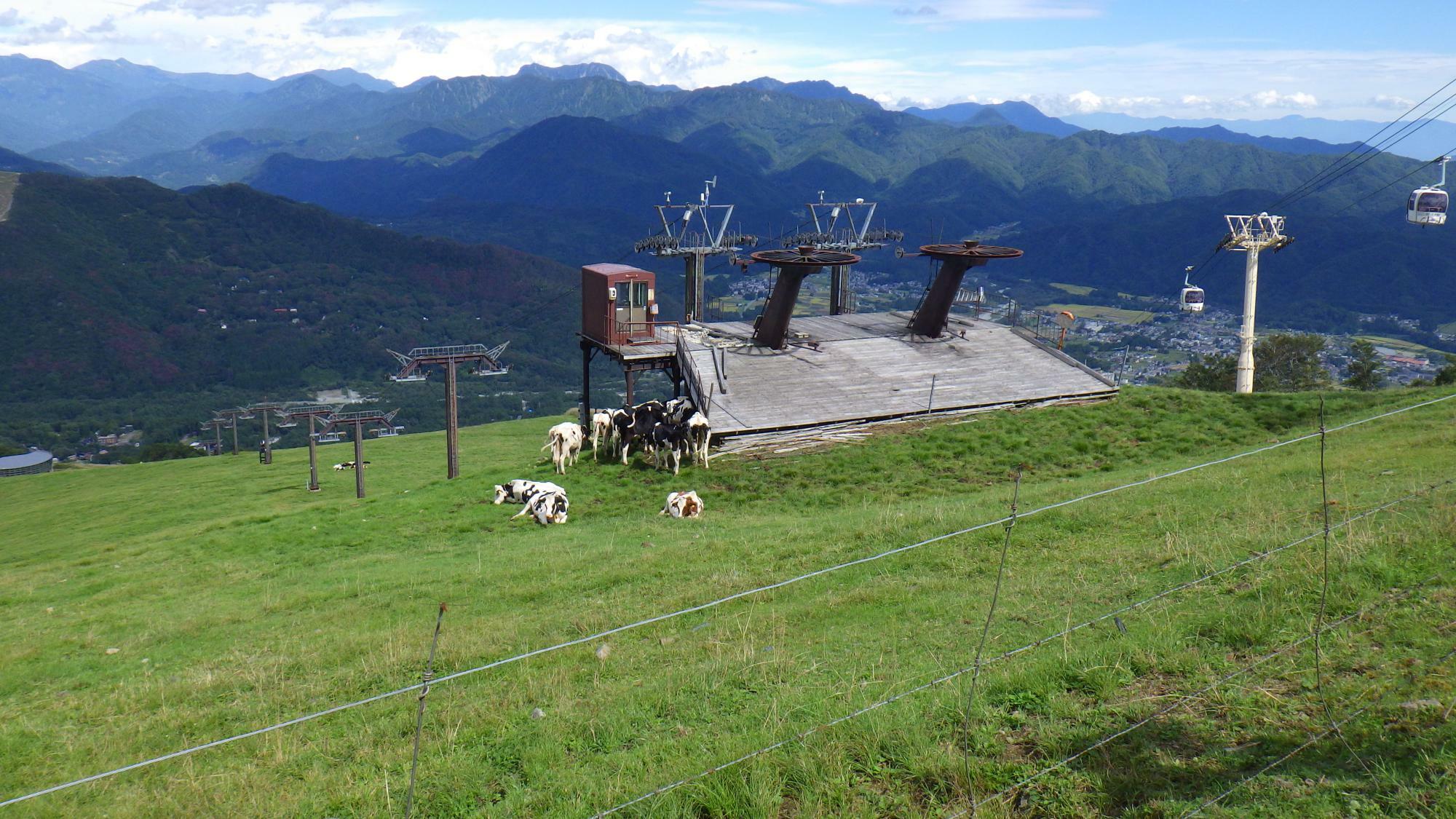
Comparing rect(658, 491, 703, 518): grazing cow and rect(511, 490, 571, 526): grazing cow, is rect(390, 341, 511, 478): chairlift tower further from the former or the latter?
rect(658, 491, 703, 518): grazing cow

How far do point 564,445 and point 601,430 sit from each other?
5.07 feet

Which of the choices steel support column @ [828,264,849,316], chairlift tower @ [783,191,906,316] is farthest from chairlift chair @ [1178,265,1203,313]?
steel support column @ [828,264,849,316]

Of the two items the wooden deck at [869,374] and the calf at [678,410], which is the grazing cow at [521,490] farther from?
the wooden deck at [869,374]

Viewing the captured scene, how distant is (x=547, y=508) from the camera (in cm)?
2364

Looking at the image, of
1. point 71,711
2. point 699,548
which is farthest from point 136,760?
point 699,548

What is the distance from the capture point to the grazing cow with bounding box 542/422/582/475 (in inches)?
1133

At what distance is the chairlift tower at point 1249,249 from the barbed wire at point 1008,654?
3573 cm

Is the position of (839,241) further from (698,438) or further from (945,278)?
(698,438)

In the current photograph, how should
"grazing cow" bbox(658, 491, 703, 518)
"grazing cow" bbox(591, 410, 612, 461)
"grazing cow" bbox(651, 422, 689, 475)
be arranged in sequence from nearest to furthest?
"grazing cow" bbox(658, 491, 703, 518) → "grazing cow" bbox(651, 422, 689, 475) → "grazing cow" bbox(591, 410, 612, 461)

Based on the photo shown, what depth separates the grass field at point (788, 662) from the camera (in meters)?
7.33

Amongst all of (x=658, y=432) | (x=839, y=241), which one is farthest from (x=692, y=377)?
(x=839, y=241)

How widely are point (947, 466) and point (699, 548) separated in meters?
12.4

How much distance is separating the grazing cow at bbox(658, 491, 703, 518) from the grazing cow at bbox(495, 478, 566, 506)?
3286 mm

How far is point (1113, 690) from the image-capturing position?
8.33m
